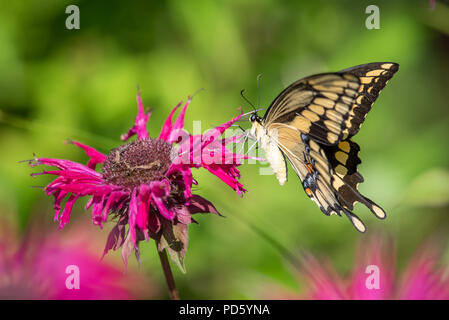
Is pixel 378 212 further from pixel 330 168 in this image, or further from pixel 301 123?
pixel 301 123

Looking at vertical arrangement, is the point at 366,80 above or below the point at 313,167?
above

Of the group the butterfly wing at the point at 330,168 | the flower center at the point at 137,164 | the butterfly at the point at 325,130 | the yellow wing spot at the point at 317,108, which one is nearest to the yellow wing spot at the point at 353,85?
the butterfly at the point at 325,130

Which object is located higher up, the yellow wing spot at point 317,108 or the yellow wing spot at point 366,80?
the yellow wing spot at point 366,80

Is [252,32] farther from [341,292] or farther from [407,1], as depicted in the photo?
[341,292]

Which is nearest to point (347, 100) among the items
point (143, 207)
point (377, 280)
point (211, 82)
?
point (377, 280)

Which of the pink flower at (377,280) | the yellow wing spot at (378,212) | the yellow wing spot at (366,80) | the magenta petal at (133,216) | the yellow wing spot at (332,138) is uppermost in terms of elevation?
the yellow wing spot at (366,80)

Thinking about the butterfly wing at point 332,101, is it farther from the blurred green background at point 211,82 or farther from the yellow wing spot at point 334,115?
the blurred green background at point 211,82

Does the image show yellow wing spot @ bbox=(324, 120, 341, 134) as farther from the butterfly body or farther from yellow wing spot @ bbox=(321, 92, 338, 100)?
the butterfly body

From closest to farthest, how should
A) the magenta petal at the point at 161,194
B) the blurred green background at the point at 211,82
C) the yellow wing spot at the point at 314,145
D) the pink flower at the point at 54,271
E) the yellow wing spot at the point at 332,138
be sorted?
the pink flower at the point at 54,271 → the magenta petal at the point at 161,194 → the yellow wing spot at the point at 332,138 → the yellow wing spot at the point at 314,145 → the blurred green background at the point at 211,82
